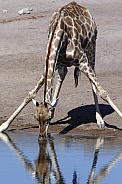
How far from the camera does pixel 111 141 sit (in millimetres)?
11875

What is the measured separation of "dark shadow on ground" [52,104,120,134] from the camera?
13.2 metres

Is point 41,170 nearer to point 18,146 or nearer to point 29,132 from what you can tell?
point 18,146

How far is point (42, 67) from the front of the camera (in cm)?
1805

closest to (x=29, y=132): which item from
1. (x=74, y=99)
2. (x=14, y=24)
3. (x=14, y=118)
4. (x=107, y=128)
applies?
(x=14, y=118)

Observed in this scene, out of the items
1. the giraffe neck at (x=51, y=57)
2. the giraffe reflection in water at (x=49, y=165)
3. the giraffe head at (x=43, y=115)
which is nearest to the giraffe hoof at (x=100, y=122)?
the giraffe reflection in water at (x=49, y=165)

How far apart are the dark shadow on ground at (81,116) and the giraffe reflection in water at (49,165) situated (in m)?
1.30

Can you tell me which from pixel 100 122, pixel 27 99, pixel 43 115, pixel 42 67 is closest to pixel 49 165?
pixel 43 115

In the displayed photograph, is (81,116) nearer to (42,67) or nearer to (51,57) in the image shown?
(51,57)

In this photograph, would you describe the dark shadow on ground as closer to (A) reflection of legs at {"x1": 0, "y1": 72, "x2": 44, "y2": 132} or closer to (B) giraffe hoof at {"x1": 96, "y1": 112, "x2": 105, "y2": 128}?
(B) giraffe hoof at {"x1": 96, "y1": 112, "x2": 105, "y2": 128}

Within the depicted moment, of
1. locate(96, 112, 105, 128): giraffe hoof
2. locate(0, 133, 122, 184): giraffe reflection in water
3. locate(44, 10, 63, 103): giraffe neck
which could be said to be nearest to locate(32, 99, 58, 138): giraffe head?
locate(0, 133, 122, 184): giraffe reflection in water

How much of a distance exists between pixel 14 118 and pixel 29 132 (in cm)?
47

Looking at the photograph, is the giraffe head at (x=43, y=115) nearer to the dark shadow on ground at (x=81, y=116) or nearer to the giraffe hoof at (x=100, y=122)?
the dark shadow on ground at (x=81, y=116)

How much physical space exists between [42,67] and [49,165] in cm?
786

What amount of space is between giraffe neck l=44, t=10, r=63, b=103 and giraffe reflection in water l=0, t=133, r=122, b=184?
0.74 metres
